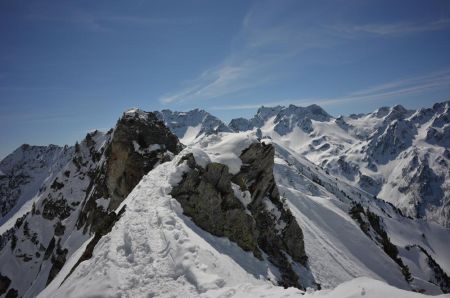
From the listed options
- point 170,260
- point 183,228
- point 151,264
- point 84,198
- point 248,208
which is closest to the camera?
point 151,264

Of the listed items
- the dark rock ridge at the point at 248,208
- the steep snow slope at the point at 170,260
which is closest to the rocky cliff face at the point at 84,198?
the steep snow slope at the point at 170,260

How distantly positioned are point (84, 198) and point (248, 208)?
46.4 metres

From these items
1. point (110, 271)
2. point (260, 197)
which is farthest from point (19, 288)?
point (110, 271)

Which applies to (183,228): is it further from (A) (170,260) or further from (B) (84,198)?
(B) (84,198)

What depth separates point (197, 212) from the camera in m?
26.9

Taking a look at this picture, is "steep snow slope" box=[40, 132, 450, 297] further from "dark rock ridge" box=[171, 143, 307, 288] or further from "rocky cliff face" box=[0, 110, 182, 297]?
"rocky cliff face" box=[0, 110, 182, 297]

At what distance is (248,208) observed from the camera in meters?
33.2

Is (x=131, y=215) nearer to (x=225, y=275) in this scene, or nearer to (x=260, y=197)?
(x=225, y=275)

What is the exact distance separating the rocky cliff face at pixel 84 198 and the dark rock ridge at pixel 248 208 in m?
6.43

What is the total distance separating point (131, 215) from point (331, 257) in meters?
40.6

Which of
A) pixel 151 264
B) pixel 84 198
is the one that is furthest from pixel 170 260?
pixel 84 198

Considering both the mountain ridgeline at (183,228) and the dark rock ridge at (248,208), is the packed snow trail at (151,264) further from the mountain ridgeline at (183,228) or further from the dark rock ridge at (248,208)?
the dark rock ridge at (248,208)

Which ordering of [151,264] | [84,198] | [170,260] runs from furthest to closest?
[84,198], [170,260], [151,264]

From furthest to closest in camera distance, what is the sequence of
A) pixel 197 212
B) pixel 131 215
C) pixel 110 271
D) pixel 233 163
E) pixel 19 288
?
1. pixel 19 288
2. pixel 233 163
3. pixel 197 212
4. pixel 131 215
5. pixel 110 271
